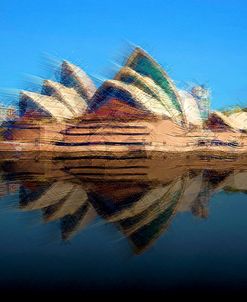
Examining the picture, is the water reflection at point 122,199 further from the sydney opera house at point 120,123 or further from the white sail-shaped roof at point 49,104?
the white sail-shaped roof at point 49,104

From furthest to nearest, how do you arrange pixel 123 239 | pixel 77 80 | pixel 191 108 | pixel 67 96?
1. pixel 191 108
2. pixel 77 80
3. pixel 67 96
4. pixel 123 239

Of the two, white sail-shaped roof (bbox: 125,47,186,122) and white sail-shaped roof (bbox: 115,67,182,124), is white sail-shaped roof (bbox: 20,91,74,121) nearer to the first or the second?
white sail-shaped roof (bbox: 115,67,182,124)

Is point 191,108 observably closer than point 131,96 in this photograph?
No

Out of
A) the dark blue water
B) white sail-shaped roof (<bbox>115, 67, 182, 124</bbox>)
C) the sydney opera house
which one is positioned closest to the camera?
the dark blue water

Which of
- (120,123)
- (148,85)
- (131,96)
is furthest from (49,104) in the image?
(148,85)

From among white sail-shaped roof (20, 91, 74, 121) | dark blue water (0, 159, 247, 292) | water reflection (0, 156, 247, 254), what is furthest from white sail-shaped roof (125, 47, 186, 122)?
dark blue water (0, 159, 247, 292)

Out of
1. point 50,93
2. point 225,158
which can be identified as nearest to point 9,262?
point 225,158

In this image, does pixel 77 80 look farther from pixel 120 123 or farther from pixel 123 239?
pixel 123 239
